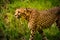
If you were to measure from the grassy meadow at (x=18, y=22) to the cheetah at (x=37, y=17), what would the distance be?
17.5 inches

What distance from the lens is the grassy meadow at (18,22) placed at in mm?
6305

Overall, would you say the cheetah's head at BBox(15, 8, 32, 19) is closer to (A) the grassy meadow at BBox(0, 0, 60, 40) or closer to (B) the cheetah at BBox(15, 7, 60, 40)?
(B) the cheetah at BBox(15, 7, 60, 40)

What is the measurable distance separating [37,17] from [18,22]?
1088 millimetres

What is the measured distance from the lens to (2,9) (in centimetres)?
733

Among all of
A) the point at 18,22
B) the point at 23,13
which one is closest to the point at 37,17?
the point at 23,13

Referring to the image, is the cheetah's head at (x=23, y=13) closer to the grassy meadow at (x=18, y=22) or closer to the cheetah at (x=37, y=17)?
the cheetah at (x=37, y=17)

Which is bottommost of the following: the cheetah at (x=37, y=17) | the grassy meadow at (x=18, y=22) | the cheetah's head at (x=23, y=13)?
the grassy meadow at (x=18, y=22)

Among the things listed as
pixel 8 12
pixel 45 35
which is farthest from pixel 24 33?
pixel 8 12

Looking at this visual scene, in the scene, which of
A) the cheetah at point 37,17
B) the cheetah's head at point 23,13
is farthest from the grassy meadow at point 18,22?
the cheetah's head at point 23,13

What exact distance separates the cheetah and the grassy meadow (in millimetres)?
444

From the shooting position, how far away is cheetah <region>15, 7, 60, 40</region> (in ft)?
18.3

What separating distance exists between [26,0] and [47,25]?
1.85 meters

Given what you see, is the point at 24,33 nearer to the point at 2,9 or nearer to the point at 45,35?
the point at 45,35

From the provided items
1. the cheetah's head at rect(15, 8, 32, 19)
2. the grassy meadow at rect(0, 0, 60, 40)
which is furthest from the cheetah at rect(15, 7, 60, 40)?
the grassy meadow at rect(0, 0, 60, 40)
